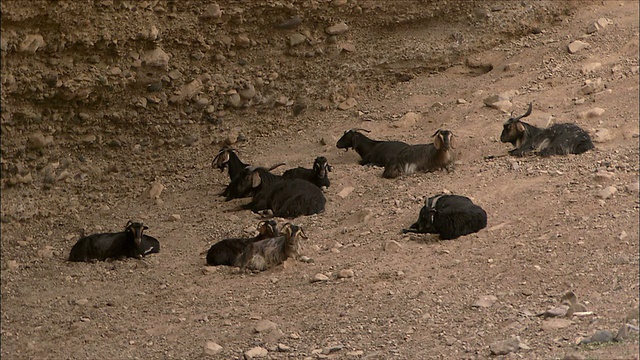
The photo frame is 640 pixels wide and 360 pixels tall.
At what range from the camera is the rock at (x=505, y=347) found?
733 cm

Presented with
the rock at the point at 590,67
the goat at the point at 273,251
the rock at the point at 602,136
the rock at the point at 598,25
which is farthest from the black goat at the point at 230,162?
the rock at the point at 598,25

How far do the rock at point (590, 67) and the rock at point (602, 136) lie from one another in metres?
1.92

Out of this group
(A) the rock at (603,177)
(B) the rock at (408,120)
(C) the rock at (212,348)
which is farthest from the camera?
(B) the rock at (408,120)

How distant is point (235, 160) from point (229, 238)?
7.64ft

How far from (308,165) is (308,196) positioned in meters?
1.64

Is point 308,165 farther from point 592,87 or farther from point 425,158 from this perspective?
point 592,87

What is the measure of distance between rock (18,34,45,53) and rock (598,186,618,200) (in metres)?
6.17

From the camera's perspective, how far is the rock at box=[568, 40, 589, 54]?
46.1 feet

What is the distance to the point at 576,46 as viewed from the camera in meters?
14.1

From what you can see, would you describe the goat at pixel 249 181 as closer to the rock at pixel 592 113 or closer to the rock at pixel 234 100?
the rock at pixel 234 100

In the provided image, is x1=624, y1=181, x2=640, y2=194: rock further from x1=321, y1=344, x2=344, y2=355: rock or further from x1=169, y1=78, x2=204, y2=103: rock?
x1=169, y1=78, x2=204, y2=103: rock

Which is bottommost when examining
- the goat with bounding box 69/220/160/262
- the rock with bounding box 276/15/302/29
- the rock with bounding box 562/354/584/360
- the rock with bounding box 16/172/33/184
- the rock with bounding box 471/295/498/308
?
the goat with bounding box 69/220/160/262

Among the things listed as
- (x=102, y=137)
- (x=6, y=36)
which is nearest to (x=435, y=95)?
(x=102, y=137)

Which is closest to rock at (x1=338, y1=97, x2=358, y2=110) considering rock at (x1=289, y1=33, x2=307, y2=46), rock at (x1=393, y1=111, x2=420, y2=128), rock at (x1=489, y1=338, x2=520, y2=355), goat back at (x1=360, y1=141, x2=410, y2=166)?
rock at (x1=393, y1=111, x2=420, y2=128)
